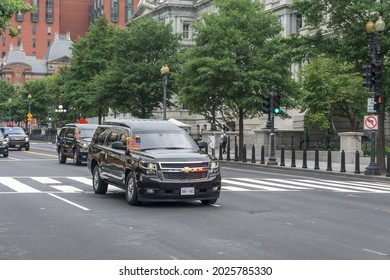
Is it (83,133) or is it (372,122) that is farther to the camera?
(83,133)

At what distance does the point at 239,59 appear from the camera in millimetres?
37781

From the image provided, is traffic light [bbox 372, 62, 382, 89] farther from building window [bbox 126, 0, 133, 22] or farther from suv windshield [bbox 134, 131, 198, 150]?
building window [bbox 126, 0, 133, 22]

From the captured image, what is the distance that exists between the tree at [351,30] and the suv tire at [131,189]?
1510 cm

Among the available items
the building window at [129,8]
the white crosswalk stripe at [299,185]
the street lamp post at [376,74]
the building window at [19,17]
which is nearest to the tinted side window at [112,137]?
the white crosswalk stripe at [299,185]

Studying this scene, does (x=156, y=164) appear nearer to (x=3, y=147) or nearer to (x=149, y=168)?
(x=149, y=168)

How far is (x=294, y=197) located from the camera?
17406 millimetres

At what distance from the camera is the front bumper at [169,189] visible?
13922 millimetres

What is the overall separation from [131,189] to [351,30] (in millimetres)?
16079

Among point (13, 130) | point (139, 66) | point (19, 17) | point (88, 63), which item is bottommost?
point (13, 130)

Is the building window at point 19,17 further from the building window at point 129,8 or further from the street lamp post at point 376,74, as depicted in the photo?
the street lamp post at point 376,74

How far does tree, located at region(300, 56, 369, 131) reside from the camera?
143ft

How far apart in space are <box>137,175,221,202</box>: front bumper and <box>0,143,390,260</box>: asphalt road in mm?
300

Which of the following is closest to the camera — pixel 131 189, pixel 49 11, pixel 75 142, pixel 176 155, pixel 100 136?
pixel 176 155

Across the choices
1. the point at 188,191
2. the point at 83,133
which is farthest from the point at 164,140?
the point at 83,133
